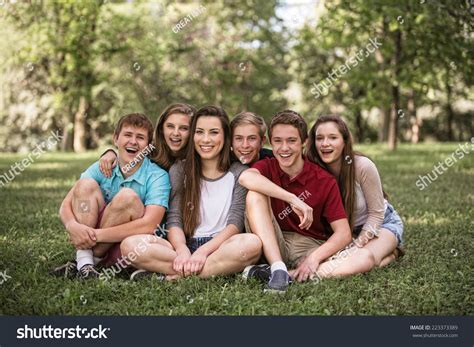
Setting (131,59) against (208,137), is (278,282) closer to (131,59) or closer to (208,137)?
(208,137)

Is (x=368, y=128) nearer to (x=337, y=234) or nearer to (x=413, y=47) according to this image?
(x=413, y=47)

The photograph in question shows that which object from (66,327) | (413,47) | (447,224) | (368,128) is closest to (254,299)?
(66,327)

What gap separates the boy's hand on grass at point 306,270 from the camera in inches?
151

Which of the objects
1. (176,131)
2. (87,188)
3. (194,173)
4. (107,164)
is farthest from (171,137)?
(87,188)

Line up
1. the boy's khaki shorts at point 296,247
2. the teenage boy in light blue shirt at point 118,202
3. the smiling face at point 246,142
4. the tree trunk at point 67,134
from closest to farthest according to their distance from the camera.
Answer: the teenage boy in light blue shirt at point 118,202
the boy's khaki shorts at point 296,247
the smiling face at point 246,142
the tree trunk at point 67,134

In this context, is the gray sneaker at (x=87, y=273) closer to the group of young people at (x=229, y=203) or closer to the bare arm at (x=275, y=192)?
the group of young people at (x=229, y=203)

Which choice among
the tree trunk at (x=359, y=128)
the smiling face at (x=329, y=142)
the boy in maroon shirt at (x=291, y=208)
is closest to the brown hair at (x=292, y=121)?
the boy in maroon shirt at (x=291, y=208)

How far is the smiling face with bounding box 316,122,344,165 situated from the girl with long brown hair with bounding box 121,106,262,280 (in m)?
0.61

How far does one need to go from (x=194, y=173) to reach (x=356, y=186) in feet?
3.90

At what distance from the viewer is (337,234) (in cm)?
392

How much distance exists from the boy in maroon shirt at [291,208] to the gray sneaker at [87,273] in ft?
3.35

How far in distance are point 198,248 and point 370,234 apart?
125cm

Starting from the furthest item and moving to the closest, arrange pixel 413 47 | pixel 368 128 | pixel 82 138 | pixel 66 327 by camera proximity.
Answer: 1. pixel 368 128
2. pixel 82 138
3. pixel 413 47
4. pixel 66 327

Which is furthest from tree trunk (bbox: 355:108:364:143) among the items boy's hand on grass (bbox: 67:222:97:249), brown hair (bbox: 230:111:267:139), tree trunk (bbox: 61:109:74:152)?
boy's hand on grass (bbox: 67:222:97:249)
